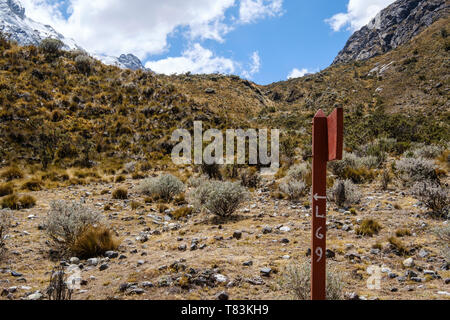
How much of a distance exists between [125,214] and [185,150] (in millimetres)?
12428

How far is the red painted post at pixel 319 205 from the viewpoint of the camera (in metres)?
2.45

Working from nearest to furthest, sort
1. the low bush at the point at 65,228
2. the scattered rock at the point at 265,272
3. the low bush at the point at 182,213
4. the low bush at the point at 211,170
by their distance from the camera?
the scattered rock at the point at 265,272 → the low bush at the point at 65,228 → the low bush at the point at 182,213 → the low bush at the point at 211,170

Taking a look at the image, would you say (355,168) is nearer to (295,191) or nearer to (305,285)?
(295,191)

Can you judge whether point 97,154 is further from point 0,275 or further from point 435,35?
point 435,35

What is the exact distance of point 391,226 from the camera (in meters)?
5.95

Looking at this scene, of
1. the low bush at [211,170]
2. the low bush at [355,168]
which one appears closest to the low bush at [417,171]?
the low bush at [355,168]

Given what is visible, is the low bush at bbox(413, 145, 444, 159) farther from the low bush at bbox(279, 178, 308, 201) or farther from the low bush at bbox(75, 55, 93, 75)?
the low bush at bbox(75, 55, 93, 75)

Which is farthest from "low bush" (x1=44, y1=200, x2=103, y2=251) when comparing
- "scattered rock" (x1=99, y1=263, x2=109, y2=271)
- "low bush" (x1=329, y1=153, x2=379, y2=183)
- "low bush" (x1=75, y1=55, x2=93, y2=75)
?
"low bush" (x1=75, y1=55, x2=93, y2=75)

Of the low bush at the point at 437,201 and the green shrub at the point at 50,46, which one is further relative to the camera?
the green shrub at the point at 50,46

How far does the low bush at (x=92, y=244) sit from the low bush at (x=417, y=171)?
917 cm

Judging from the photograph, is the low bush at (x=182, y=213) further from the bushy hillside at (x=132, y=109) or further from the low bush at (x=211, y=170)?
the bushy hillside at (x=132, y=109)

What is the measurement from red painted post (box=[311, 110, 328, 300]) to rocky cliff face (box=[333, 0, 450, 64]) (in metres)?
77.4

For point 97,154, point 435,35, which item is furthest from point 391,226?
Result: point 435,35

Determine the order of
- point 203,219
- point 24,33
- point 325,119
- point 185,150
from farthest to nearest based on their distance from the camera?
point 24,33, point 185,150, point 203,219, point 325,119
